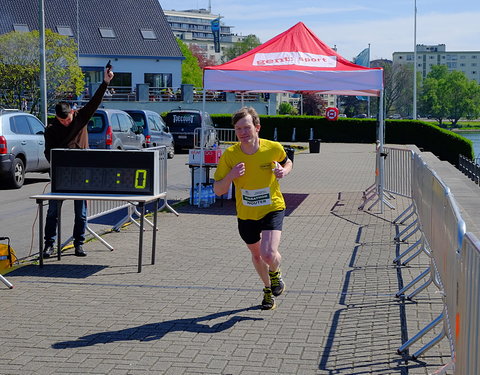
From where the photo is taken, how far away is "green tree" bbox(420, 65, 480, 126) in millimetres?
136750

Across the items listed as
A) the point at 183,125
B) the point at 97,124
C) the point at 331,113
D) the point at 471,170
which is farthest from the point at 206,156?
the point at 331,113

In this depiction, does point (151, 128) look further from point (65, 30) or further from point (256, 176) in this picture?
point (65, 30)

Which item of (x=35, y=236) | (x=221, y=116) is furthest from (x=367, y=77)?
(x=221, y=116)

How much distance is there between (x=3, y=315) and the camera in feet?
23.7

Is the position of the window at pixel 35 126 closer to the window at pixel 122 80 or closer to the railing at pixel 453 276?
the railing at pixel 453 276

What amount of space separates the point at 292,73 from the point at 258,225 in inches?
348

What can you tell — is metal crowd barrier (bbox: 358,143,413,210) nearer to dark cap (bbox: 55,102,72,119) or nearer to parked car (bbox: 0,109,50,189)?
dark cap (bbox: 55,102,72,119)

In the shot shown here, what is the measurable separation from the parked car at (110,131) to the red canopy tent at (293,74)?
7757 millimetres

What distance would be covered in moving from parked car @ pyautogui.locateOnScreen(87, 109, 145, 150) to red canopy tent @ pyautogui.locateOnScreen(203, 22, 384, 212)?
305 inches

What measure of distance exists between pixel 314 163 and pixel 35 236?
1912 centimetres

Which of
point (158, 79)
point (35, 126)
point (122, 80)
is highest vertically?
point (158, 79)

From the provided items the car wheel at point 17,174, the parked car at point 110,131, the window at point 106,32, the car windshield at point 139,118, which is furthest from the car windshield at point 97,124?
the window at point 106,32

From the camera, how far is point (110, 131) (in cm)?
2347

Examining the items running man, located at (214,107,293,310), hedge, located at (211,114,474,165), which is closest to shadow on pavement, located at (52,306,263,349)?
running man, located at (214,107,293,310)
